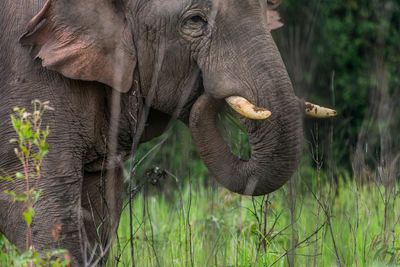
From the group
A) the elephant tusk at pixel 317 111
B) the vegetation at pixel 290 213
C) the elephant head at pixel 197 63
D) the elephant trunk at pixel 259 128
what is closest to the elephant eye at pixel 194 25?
the elephant head at pixel 197 63

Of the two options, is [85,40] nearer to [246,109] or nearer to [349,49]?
[246,109]

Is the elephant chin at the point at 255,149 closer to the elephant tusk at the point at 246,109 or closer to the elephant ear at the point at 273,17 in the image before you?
the elephant tusk at the point at 246,109

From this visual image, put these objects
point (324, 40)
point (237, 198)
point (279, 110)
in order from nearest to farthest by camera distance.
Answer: point (279, 110) → point (237, 198) → point (324, 40)

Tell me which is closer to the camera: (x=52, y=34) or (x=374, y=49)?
(x=52, y=34)

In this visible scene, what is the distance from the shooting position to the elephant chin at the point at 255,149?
6.25 metres

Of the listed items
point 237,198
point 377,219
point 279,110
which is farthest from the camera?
point 237,198

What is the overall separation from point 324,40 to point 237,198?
15.3 feet

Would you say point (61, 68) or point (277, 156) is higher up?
point (61, 68)

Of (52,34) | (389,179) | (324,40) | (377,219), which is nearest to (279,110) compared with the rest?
(389,179)

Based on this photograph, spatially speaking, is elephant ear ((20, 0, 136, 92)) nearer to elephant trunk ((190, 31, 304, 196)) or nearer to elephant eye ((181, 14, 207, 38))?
elephant eye ((181, 14, 207, 38))

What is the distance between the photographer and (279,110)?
620 cm

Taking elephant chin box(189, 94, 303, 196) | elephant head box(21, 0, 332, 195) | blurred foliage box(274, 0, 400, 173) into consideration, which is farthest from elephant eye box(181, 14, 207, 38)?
blurred foliage box(274, 0, 400, 173)

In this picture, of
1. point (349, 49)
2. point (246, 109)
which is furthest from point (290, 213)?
point (349, 49)

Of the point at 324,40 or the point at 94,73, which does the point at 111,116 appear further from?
the point at 324,40
